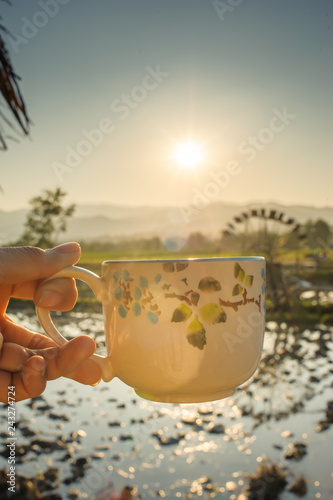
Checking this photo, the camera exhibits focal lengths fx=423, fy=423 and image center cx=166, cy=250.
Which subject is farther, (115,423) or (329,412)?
(329,412)

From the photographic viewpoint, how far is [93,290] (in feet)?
3.60

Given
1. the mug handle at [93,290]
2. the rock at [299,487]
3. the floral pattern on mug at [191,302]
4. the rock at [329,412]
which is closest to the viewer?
the floral pattern on mug at [191,302]

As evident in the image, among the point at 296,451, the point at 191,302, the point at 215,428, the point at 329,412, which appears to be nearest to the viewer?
the point at 191,302

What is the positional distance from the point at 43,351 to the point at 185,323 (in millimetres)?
503

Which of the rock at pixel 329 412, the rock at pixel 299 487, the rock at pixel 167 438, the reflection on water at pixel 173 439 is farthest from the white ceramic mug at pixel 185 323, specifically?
the rock at pixel 329 412

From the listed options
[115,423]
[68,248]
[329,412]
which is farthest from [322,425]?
[68,248]

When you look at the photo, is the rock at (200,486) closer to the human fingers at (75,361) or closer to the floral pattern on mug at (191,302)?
the human fingers at (75,361)

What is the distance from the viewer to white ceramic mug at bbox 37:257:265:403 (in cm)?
94

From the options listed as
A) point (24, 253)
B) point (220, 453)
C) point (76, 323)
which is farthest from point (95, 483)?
point (76, 323)

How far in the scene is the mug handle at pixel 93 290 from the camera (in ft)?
3.54

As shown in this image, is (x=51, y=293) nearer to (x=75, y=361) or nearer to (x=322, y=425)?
(x=75, y=361)

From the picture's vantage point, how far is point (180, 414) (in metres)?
5.85

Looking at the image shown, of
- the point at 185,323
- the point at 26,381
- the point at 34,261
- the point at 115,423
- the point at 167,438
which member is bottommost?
the point at 167,438

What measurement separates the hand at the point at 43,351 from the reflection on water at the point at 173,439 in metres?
3.47
